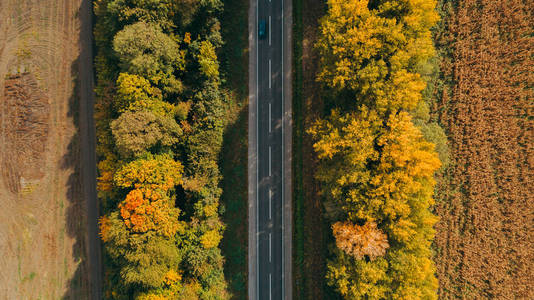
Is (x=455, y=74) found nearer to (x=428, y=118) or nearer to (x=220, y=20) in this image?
(x=428, y=118)

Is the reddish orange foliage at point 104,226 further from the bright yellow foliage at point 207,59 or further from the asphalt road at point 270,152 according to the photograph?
the bright yellow foliage at point 207,59

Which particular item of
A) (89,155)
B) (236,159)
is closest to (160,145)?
(236,159)

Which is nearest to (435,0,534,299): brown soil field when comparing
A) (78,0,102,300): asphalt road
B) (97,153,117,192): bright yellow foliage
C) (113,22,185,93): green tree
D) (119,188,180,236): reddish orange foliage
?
(113,22,185,93): green tree

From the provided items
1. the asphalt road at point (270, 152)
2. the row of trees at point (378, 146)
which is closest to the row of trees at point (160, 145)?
the asphalt road at point (270, 152)

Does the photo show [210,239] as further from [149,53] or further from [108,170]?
[149,53]

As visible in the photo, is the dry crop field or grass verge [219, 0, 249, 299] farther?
the dry crop field

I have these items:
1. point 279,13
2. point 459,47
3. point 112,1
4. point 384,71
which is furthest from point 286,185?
point 112,1

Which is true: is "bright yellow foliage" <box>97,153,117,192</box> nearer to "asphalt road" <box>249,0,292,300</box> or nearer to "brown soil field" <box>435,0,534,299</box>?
"asphalt road" <box>249,0,292,300</box>
